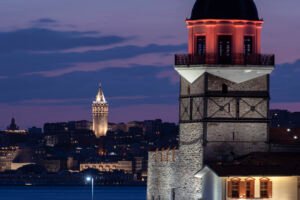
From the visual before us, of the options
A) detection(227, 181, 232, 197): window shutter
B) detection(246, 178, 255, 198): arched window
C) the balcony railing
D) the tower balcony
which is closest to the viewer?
detection(227, 181, 232, 197): window shutter

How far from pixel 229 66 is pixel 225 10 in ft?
10.1

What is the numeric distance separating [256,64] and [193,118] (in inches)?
181

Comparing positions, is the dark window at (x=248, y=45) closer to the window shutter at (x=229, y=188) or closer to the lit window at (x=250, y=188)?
the lit window at (x=250, y=188)

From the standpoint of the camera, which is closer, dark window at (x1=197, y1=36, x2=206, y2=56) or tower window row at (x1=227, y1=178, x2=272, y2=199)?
tower window row at (x1=227, y1=178, x2=272, y2=199)

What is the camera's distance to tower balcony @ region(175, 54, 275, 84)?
292 ft

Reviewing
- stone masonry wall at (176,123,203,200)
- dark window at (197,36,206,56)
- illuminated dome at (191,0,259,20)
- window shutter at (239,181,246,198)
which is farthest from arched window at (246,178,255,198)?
illuminated dome at (191,0,259,20)


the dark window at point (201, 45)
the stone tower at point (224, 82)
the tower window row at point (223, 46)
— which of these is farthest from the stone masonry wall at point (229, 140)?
the dark window at point (201, 45)

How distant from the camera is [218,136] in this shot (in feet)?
291

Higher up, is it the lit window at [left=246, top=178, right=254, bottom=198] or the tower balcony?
the tower balcony

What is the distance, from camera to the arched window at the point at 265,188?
83188mm

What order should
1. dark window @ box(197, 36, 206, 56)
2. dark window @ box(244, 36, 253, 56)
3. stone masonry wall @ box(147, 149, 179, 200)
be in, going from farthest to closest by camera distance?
stone masonry wall @ box(147, 149, 179, 200)
dark window @ box(244, 36, 253, 56)
dark window @ box(197, 36, 206, 56)

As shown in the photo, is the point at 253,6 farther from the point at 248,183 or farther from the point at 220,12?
the point at 248,183

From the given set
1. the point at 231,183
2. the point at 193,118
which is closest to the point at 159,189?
the point at 193,118

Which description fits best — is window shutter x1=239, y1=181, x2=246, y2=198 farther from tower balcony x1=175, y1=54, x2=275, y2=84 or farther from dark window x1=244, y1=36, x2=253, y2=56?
dark window x1=244, y1=36, x2=253, y2=56
